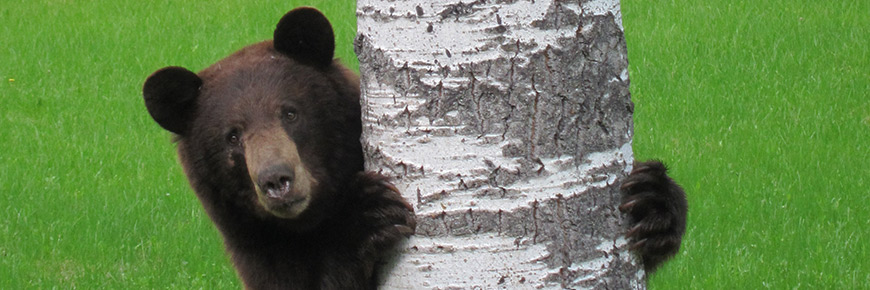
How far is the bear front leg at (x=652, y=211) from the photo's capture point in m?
3.08

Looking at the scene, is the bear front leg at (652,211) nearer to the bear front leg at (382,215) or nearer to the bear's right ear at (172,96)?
the bear front leg at (382,215)

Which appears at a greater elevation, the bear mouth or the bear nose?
the bear nose

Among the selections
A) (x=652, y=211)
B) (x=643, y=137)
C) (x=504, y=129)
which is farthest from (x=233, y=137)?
(x=643, y=137)

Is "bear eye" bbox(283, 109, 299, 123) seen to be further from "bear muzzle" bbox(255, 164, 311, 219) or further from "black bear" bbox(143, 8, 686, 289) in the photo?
"bear muzzle" bbox(255, 164, 311, 219)

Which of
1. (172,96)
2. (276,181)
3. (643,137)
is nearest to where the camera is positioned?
(276,181)

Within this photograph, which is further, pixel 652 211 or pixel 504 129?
pixel 652 211

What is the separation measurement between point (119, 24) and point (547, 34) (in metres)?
10.3

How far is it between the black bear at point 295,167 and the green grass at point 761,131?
2695 mm

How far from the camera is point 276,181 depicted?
3.04 m

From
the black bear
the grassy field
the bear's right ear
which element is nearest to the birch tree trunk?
the black bear

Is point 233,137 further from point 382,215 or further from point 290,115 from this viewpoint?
point 382,215

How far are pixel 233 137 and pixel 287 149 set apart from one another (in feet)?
1.05

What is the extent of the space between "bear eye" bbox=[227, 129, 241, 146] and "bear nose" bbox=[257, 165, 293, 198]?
0.39 meters

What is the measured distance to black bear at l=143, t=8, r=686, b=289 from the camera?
125 inches
